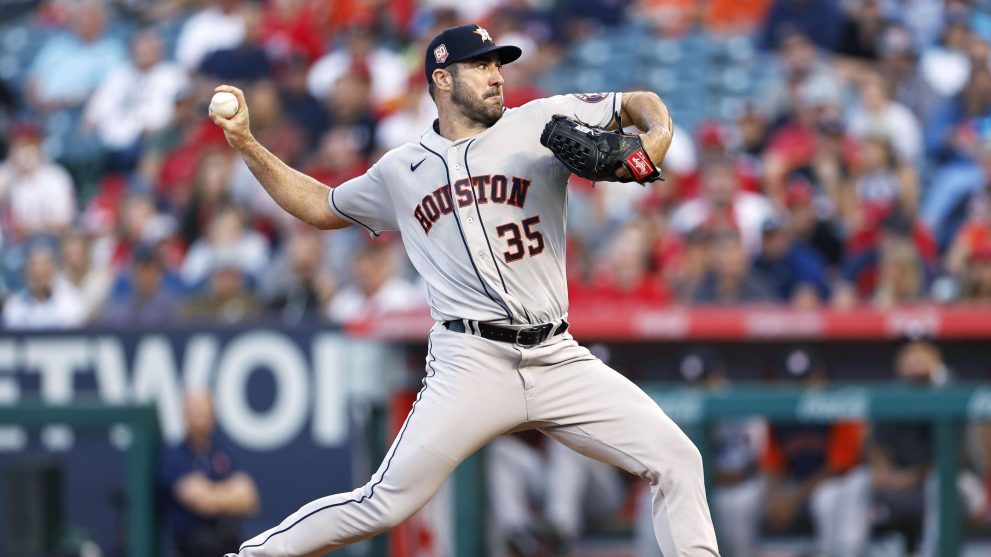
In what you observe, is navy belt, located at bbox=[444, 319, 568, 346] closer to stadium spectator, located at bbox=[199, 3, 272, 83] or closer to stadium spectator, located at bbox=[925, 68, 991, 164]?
stadium spectator, located at bbox=[925, 68, 991, 164]

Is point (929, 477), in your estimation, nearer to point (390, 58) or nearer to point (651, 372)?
point (651, 372)

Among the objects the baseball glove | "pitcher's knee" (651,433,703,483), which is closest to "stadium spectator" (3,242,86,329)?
"pitcher's knee" (651,433,703,483)

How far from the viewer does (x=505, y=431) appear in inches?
181

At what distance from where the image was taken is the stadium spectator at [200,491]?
7.41m

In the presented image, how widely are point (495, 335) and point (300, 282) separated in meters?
4.88

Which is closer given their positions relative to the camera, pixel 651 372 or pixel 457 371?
pixel 457 371

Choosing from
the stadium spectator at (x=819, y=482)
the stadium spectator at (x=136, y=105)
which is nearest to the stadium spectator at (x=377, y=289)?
the stadium spectator at (x=819, y=482)

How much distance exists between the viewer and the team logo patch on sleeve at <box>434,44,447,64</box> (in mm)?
4668

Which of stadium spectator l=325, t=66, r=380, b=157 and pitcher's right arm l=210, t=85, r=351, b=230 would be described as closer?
pitcher's right arm l=210, t=85, r=351, b=230

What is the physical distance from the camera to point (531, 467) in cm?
749

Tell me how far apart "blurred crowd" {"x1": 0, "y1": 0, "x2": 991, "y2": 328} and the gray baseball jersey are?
340 cm

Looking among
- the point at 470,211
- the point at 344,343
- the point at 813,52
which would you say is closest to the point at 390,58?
the point at 813,52

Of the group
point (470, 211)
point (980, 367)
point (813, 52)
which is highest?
point (813, 52)

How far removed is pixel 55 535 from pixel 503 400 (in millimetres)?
3641
